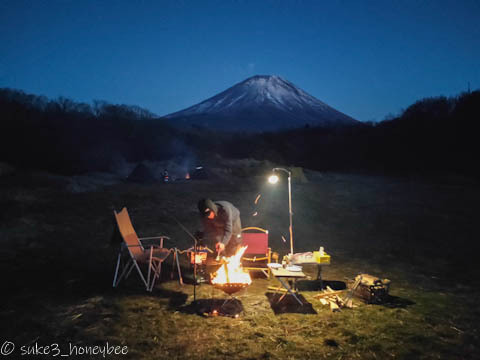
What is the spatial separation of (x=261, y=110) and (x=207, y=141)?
116 ft

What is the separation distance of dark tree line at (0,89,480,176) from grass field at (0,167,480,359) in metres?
12.7

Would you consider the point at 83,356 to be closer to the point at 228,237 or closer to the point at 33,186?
the point at 228,237

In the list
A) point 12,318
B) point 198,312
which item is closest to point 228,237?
point 198,312

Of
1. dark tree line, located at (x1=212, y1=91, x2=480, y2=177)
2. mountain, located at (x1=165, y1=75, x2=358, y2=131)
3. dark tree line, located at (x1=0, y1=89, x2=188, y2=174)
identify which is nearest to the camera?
dark tree line, located at (x1=0, y1=89, x2=188, y2=174)

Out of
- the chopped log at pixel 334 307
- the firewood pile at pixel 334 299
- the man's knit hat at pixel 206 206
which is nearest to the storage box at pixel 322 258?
the firewood pile at pixel 334 299

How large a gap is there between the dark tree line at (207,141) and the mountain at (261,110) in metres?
22.5

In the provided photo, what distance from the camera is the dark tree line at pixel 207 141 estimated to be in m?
22.0

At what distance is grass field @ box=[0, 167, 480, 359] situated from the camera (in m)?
3.20

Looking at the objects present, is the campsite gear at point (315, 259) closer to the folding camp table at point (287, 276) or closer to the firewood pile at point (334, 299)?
the firewood pile at point (334, 299)

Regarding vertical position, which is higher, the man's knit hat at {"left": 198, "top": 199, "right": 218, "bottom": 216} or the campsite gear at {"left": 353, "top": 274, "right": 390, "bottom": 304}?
the man's knit hat at {"left": 198, "top": 199, "right": 218, "bottom": 216}

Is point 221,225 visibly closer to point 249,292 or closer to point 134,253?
point 249,292

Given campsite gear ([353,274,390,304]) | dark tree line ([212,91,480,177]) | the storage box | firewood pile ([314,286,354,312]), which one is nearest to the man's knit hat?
the storage box

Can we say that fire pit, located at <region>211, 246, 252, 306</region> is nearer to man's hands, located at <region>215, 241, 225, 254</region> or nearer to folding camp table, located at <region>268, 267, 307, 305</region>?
man's hands, located at <region>215, 241, 225, 254</region>

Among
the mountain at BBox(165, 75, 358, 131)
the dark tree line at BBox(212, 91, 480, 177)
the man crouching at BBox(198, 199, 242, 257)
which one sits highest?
the mountain at BBox(165, 75, 358, 131)
